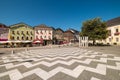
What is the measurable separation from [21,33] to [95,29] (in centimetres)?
3213

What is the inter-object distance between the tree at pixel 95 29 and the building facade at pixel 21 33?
25.0 metres

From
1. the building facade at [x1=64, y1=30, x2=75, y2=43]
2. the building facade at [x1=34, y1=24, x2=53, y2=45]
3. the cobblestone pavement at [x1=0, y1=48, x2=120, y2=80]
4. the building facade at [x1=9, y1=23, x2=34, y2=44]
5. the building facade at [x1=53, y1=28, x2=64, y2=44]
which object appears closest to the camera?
the cobblestone pavement at [x1=0, y1=48, x2=120, y2=80]

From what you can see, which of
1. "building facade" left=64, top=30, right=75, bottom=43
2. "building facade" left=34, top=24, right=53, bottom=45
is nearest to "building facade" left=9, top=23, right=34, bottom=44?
"building facade" left=34, top=24, right=53, bottom=45

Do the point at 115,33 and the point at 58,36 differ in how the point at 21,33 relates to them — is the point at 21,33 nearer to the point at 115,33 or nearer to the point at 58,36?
the point at 58,36

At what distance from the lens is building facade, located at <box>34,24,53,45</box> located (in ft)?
134

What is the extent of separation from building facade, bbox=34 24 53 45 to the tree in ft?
72.6

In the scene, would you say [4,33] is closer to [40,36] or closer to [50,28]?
[40,36]

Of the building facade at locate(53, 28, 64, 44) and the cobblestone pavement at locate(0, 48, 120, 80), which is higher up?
the building facade at locate(53, 28, 64, 44)

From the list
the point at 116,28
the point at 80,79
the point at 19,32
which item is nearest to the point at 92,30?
the point at 116,28

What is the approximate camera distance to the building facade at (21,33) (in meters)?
36.0

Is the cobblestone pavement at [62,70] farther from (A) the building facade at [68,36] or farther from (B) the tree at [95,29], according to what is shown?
(A) the building facade at [68,36]

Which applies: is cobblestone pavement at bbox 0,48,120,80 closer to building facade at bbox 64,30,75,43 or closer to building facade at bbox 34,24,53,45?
building facade at bbox 34,24,53,45

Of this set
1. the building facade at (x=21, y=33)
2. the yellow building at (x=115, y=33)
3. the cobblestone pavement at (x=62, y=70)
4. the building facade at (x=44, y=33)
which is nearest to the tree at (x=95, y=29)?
the yellow building at (x=115, y=33)

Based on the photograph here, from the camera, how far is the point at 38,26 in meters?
41.4
